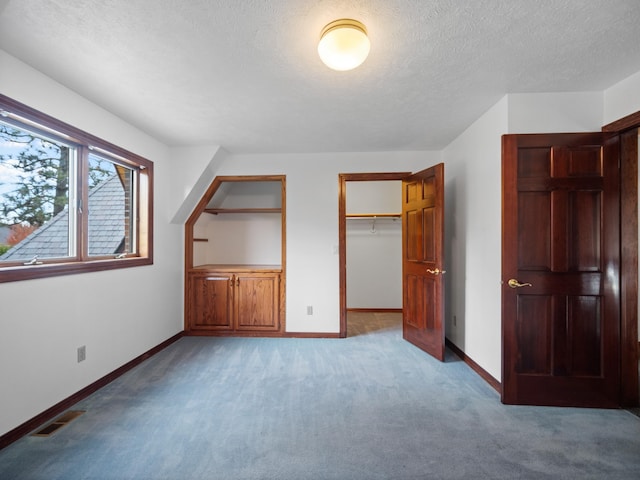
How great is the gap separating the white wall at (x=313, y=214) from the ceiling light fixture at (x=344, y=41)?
2.32 m

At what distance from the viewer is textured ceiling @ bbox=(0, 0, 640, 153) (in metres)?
1.47

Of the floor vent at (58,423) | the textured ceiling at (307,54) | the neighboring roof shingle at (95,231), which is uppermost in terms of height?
the textured ceiling at (307,54)

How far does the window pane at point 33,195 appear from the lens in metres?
1.91

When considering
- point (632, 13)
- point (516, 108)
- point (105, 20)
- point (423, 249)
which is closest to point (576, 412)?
point (423, 249)

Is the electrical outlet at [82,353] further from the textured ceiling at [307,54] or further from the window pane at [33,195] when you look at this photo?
the textured ceiling at [307,54]

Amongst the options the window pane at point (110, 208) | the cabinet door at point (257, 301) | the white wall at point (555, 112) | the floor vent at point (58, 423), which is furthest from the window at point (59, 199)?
the white wall at point (555, 112)

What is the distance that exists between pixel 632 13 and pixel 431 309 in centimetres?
260

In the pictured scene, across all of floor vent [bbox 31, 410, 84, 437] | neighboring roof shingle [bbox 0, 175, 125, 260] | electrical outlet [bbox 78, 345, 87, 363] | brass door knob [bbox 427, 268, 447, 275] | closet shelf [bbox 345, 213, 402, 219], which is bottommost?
floor vent [bbox 31, 410, 84, 437]

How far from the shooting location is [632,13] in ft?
4.90

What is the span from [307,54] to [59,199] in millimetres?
2129

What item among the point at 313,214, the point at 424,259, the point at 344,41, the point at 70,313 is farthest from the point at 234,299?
the point at 344,41

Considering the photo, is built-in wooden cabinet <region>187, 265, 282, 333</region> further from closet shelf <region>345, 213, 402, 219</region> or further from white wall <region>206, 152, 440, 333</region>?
closet shelf <region>345, 213, 402, 219</region>

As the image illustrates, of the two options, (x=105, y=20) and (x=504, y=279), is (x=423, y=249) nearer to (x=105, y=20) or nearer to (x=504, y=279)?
(x=504, y=279)

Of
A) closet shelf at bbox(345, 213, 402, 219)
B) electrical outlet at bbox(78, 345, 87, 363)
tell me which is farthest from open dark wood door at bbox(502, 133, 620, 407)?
electrical outlet at bbox(78, 345, 87, 363)
